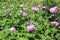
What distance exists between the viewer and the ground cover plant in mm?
2975

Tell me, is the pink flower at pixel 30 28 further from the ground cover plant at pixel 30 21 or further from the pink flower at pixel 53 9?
the pink flower at pixel 53 9

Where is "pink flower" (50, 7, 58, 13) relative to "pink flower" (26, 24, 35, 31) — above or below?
above

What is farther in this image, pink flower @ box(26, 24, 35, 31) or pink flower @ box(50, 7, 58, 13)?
pink flower @ box(50, 7, 58, 13)

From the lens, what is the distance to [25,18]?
3.24 metres

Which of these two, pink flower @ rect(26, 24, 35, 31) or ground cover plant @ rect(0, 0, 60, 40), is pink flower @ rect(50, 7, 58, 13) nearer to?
ground cover plant @ rect(0, 0, 60, 40)

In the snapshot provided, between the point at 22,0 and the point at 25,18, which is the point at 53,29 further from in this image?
the point at 22,0

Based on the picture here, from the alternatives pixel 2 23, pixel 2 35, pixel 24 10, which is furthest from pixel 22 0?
pixel 2 35

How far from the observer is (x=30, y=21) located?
10.4 ft

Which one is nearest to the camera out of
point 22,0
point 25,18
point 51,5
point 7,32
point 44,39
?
point 44,39

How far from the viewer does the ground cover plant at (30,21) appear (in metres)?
2.97

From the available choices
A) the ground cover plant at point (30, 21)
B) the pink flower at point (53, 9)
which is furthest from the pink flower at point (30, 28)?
the pink flower at point (53, 9)

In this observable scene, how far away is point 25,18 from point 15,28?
23 cm

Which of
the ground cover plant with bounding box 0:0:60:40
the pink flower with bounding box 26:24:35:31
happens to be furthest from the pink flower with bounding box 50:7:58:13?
the pink flower with bounding box 26:24:35:31

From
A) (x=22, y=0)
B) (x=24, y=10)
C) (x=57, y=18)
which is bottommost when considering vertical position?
(x=57, y=18)
